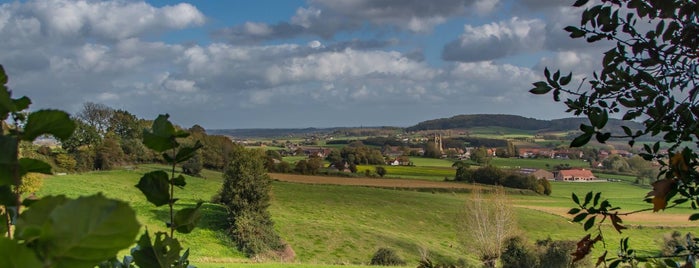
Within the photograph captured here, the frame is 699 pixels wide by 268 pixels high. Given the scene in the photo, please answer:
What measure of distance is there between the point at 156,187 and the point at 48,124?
1.11ft

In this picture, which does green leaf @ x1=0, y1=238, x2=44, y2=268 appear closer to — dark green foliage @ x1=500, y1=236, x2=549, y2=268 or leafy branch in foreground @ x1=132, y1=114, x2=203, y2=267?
leafy branch in foreground @ x1=132, y1=114, x2=203, y2=267

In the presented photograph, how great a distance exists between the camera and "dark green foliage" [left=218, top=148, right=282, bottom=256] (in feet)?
109

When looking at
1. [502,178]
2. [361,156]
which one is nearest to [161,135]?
[502,178]

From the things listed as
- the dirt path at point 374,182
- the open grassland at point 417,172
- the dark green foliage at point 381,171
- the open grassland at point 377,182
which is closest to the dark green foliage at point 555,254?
the open grassland at point 377,182

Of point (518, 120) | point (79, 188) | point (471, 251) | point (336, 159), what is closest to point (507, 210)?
point (471, 251)

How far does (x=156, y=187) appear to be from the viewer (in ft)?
3.21

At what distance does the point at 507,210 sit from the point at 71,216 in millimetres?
38723

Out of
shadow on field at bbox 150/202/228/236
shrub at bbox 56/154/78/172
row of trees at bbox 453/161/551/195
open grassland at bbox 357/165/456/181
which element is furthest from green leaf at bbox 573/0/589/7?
open grassland at bbox 357/165/456/181

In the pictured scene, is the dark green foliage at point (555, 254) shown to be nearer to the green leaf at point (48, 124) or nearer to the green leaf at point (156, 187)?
the green leaf at point (156, 187)

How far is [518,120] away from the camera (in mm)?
151375

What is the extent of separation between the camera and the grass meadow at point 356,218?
33750 mm

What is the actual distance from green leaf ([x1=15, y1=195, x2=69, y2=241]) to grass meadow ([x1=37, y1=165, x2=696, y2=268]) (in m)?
25.7

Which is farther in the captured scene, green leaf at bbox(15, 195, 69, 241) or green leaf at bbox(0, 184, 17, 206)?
green leaf at bbox(0, 184, 17, 206)

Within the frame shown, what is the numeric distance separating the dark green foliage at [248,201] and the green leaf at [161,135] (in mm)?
33038
